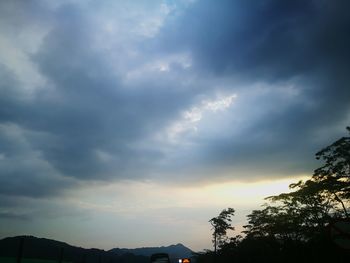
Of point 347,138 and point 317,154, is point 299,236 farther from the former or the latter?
point 347,138

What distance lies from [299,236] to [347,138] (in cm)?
1692

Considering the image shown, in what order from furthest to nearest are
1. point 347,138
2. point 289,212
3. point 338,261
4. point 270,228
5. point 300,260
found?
point 270,228, point 289,212, point 300,260, point 347,138, point 338,261

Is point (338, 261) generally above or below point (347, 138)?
below

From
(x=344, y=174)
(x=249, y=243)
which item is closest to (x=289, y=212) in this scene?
(x=249, y=243)

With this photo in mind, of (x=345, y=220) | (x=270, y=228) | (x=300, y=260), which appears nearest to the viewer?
(x=345, y=220)

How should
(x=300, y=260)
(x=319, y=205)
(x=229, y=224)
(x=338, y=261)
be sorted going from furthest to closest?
1. (x=229, y=224)
2. (x=319, y=205)
3. (x=300, y=260)
4. (x=338, y=261)

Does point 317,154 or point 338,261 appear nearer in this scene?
point 338,261

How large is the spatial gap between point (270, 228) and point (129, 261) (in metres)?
137

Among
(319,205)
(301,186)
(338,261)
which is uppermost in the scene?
(301,186)

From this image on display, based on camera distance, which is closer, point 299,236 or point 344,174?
point 344,174

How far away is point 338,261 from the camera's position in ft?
101

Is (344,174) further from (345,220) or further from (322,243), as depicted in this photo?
(345,220)

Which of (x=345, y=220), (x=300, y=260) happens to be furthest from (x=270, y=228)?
(x=345, y=220)

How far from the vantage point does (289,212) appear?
4575 centimetres
